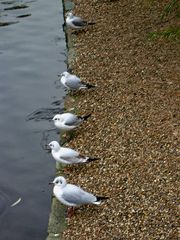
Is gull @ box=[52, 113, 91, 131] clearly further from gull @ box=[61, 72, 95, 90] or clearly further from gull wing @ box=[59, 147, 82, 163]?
gull @ box=[61, 72, 95, 90]

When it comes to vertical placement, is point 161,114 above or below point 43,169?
above

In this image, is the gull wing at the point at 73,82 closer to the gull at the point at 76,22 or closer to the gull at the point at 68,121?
the gull at the point at 68,121

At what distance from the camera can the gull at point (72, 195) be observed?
6394 millimetres

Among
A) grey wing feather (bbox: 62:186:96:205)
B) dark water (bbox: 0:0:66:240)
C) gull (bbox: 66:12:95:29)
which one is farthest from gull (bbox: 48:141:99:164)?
gull (bbox: 66:12:95:29)

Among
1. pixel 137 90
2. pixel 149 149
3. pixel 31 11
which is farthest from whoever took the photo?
pixel 31 11

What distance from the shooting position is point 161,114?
824cm

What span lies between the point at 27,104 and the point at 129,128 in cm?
245

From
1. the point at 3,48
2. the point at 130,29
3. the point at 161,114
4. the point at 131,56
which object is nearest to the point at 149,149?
the point at 161,114

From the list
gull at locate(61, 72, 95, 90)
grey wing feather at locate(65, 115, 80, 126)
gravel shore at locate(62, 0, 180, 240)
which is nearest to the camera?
gravel shore at locate(62, 0, 180, 240)

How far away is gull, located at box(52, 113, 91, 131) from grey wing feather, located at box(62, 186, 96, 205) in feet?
6.03

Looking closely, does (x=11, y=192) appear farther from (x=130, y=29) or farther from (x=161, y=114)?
(x=130, y=29)

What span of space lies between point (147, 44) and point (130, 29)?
1.00 meters

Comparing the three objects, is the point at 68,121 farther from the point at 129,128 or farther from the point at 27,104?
the point at 27,104

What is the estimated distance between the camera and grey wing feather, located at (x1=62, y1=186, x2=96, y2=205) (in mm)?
6395
